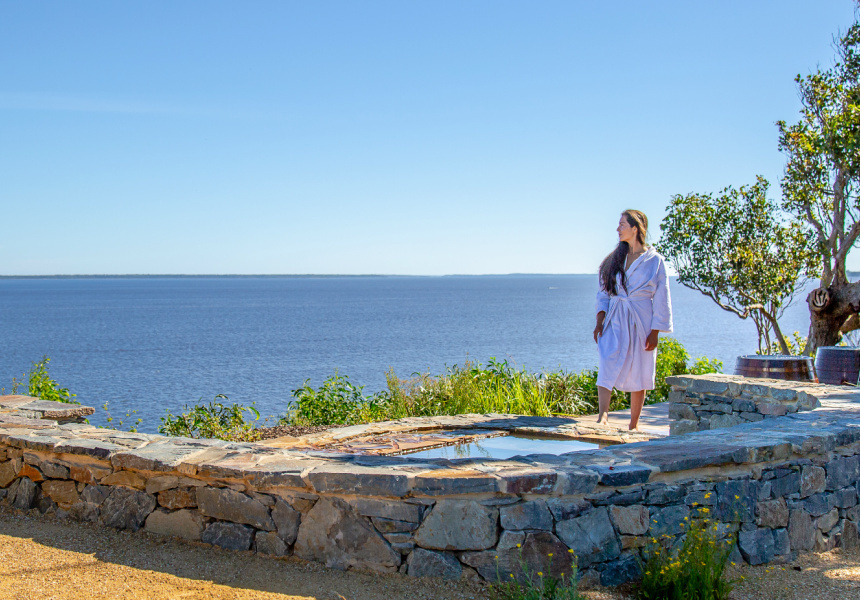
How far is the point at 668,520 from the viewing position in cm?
355

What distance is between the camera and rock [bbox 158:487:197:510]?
12.6 ft

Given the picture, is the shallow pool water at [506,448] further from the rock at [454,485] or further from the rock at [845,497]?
the rock at [454,485]

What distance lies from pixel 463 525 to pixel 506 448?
2.31 metres

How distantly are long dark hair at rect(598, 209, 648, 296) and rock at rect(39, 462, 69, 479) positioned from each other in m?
4.50

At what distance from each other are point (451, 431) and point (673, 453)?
2870mm

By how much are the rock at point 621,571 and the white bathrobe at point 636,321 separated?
3028mm

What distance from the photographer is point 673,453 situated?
375 centimetres

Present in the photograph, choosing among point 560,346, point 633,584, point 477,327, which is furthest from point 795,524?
point 477,327

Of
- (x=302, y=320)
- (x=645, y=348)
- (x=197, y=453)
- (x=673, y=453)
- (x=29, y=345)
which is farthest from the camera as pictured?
(x=302, y=320)

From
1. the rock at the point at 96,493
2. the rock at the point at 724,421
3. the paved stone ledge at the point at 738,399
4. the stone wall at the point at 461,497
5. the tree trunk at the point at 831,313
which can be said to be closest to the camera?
the stone wall at the point at 461,497

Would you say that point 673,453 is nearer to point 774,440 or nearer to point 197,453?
point 774,440

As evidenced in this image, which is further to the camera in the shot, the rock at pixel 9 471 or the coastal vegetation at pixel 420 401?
the coastal vegetation at pixel 420 401

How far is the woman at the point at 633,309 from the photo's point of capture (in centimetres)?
629

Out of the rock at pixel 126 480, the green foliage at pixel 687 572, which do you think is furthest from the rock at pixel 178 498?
the green foliage at pixel 687 572
